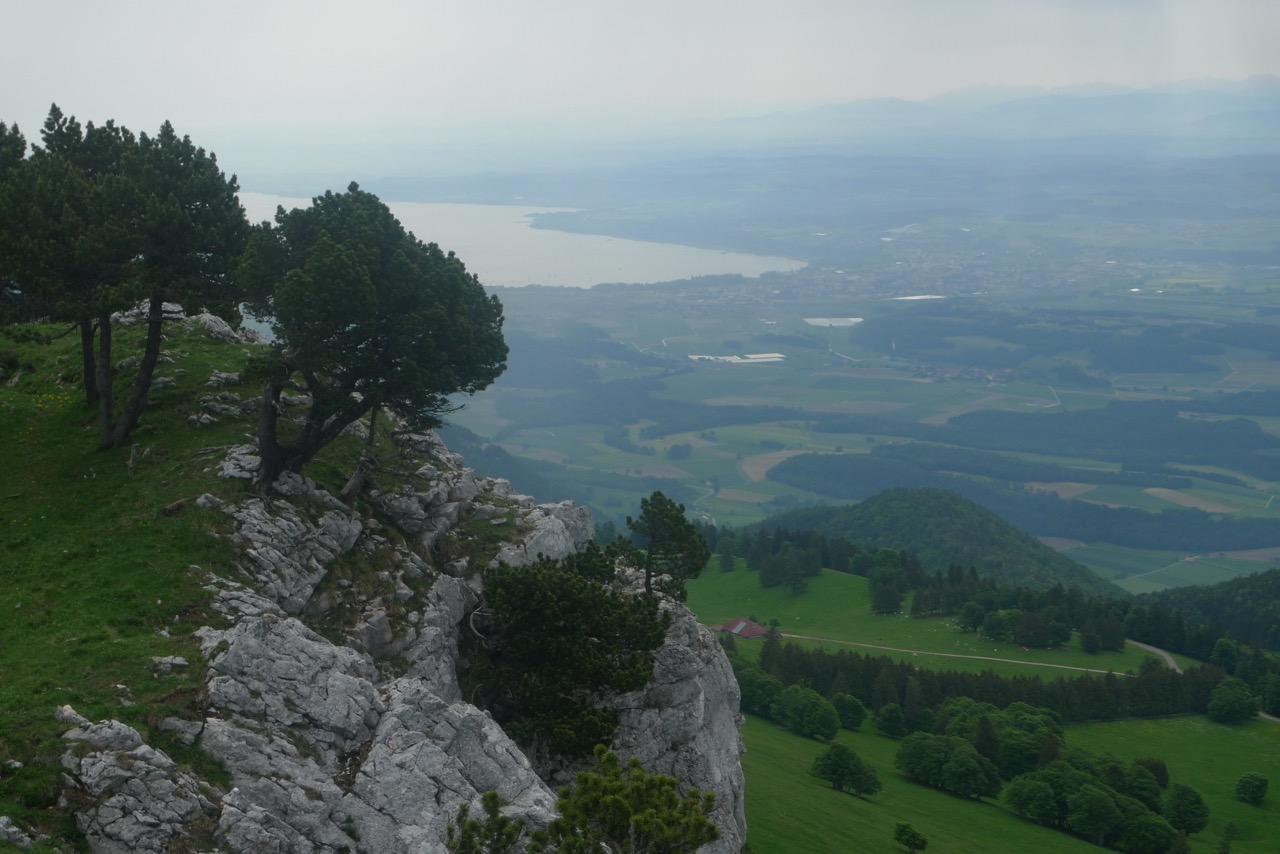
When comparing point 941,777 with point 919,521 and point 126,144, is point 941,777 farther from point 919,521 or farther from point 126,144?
point 919,521

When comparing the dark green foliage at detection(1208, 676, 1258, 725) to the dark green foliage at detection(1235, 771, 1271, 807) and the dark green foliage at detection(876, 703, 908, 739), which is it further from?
the dark green foliage at detection(876, 703, 908, 739)

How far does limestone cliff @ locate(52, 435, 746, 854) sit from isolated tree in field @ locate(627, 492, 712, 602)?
81.6 inches

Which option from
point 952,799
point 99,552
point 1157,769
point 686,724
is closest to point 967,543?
point 1157,769

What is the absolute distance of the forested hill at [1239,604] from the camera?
493 ft

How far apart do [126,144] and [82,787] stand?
110ft

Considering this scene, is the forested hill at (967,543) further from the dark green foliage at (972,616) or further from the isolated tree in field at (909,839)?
the isolated tree in field at (909,839)

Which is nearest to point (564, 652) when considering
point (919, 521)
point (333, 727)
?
point (333, 727)

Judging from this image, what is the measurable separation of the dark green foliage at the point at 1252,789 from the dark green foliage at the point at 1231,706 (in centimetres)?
1697

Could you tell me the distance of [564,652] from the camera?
40094 millimetres

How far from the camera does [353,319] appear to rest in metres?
40.0

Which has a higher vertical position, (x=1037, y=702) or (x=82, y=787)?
(x=82, y=787)

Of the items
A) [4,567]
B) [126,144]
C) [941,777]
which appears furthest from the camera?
[941,777]

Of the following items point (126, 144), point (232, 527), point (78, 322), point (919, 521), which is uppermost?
point (126, 144)

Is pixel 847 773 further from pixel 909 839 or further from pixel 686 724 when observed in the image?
pixel 686 724
